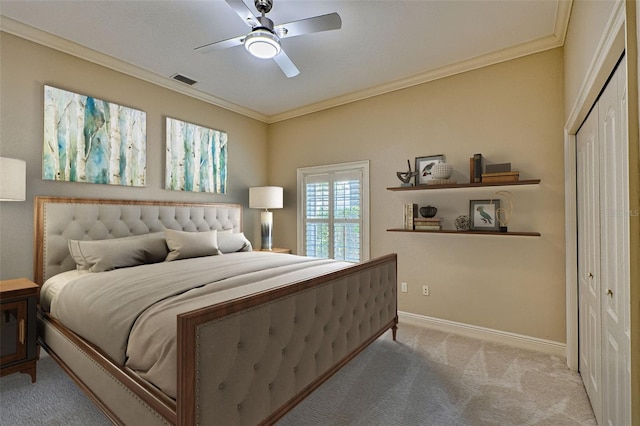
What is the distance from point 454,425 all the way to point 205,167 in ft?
12.6

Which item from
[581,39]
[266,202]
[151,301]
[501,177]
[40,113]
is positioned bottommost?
[151,301]

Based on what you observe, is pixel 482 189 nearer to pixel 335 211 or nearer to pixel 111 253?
pixel 335 211

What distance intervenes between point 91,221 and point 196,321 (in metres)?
2.59

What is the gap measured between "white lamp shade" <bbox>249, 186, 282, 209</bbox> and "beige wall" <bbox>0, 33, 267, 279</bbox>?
76 cm

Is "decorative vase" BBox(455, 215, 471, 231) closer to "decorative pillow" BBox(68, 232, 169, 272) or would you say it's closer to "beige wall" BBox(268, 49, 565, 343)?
"beige wall" BBox(268, 49, 565, 343)

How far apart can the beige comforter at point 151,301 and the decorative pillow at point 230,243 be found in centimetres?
103

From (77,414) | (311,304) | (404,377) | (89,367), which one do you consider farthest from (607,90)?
(77,414)

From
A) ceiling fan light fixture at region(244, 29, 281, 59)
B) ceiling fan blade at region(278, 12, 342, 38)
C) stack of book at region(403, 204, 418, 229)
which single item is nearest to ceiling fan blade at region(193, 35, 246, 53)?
ceiling fan light fixture at region(244, 29, 281, 59)

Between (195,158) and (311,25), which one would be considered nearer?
(311,25)

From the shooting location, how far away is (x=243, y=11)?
2043mm

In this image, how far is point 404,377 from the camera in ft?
7.73

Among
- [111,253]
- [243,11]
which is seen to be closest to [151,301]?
[111,253]

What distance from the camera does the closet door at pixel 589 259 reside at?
1.84 m

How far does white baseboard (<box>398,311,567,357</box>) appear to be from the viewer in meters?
2.78
